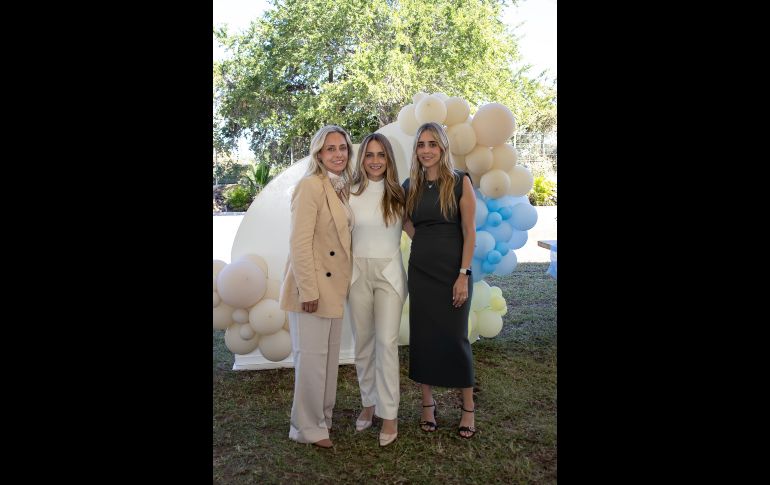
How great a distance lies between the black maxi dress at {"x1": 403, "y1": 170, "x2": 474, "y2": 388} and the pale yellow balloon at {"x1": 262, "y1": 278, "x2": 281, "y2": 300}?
1.22 meters

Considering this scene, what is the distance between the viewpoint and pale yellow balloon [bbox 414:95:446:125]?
396 centimetres

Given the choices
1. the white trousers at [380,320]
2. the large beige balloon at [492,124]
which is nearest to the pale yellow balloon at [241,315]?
the white trousers at [380,320]

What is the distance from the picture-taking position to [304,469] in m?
2.87

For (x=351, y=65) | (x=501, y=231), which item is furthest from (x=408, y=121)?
(x=351, y=65)

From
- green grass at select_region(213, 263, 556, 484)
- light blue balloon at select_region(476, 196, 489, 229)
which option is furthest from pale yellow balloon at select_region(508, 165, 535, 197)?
green grass at select_region(213, 263, 556, 484)

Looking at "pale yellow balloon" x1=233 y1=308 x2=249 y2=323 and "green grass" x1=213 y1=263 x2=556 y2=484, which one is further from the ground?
"pale yellow balloon" x1=233 y1=308 x2=249 y2=323

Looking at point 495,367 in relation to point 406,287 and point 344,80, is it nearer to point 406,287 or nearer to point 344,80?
point 406,287

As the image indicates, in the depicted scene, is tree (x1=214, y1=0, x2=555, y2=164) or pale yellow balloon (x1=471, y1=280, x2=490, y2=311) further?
tree (x1=214, y1=0, x2=555, y2=164)

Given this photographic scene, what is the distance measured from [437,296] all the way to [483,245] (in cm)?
124

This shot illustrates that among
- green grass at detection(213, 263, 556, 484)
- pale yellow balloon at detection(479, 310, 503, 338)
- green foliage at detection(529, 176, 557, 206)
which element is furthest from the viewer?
green foliage at detection(529, 176, 557, 206)

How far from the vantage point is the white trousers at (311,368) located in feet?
9.96

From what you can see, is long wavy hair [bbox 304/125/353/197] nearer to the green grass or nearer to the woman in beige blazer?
the woman in beige blazer
